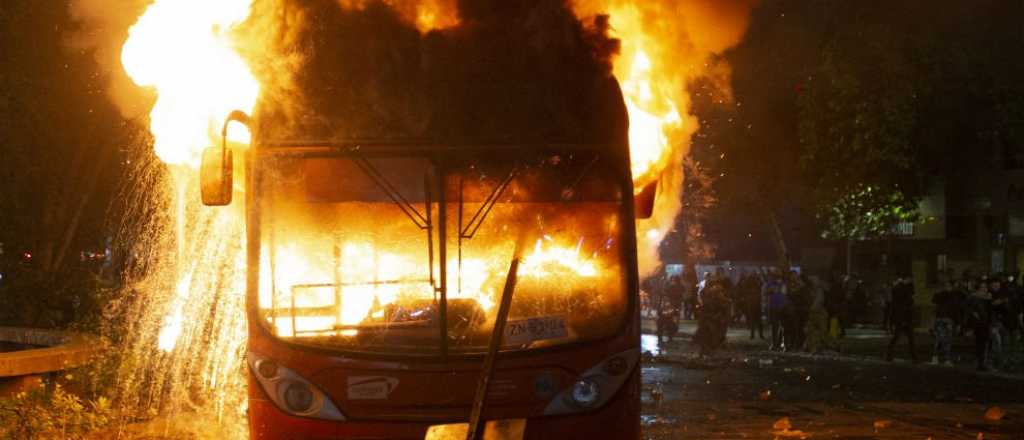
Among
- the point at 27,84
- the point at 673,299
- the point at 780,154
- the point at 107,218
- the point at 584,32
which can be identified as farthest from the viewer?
the point at 780,154

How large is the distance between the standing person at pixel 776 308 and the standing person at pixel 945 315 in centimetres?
377

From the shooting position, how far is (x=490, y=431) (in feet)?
21.2

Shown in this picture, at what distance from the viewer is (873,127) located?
92.4 ft

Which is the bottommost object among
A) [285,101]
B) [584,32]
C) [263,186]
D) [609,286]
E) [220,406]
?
[220,406]

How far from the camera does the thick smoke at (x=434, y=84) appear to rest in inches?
269

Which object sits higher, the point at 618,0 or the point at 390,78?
the point at 618,0

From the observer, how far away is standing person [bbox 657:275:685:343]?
24281mm

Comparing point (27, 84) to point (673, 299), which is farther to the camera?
point (673, 299)

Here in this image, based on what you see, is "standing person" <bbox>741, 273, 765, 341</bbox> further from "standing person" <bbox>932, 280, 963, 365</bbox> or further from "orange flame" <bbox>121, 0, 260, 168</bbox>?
"orange flame" <bbox>121, 0, 260, 168</bbox>

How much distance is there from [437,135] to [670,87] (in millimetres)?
2805

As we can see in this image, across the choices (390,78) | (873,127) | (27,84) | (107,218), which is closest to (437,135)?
(390,78)

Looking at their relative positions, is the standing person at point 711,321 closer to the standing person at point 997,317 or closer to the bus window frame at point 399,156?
the standing person at point 997,317

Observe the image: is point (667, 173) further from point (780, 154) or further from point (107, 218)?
point (780, 154)

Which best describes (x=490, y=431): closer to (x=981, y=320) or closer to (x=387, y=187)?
(x=387, y=187)
